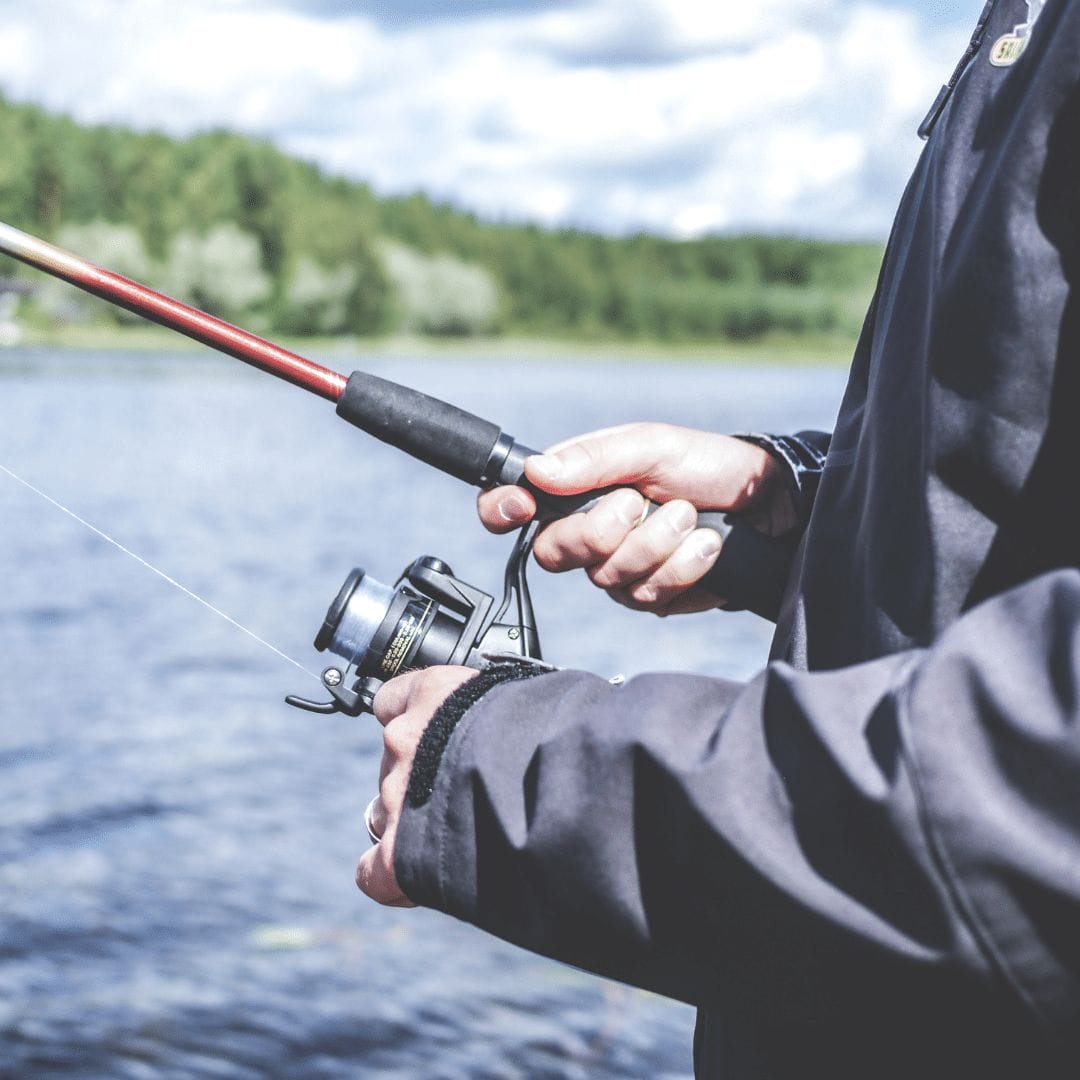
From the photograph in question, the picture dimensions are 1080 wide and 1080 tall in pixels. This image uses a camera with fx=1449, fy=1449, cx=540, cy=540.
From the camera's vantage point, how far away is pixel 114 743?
6.70 m

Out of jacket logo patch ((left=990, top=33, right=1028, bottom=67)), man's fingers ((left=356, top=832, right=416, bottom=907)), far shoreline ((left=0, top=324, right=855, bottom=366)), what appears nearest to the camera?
jacket logo patch ((left=990, top=33, right=1028, bottom=67))

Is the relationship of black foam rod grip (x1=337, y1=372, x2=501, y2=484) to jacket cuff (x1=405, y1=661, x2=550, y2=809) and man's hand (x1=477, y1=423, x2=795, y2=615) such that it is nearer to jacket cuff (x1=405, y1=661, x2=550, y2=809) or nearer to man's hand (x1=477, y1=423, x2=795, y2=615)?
man's hand (x1=477, y1=423, x2=795, y2=615)

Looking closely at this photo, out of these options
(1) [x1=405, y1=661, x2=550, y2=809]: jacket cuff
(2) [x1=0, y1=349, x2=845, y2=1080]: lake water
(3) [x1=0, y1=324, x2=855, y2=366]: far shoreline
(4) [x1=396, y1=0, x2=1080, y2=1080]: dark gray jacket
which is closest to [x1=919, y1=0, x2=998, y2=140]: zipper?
(4) [x1=396, y1=0, x2=1080, y2=1080]: dark gray jacket

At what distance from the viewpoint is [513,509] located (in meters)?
1.96

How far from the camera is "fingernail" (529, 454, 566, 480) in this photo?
1894mm

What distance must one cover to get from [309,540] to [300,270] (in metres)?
43.7

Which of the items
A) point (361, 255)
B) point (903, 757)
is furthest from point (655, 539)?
point (361, 255)

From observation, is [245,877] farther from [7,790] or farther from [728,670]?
[728,670]

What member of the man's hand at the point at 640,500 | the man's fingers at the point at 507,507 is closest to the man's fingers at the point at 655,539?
the man's hand at the point at 640,500

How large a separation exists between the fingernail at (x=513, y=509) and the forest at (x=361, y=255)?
2354 cm

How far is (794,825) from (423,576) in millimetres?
998

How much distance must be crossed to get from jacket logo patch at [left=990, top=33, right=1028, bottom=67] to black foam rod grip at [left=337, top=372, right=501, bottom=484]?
905 millimetres

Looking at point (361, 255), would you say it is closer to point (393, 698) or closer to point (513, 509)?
point (513, 509)

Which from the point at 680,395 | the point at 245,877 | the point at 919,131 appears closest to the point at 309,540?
the point at 245,877
